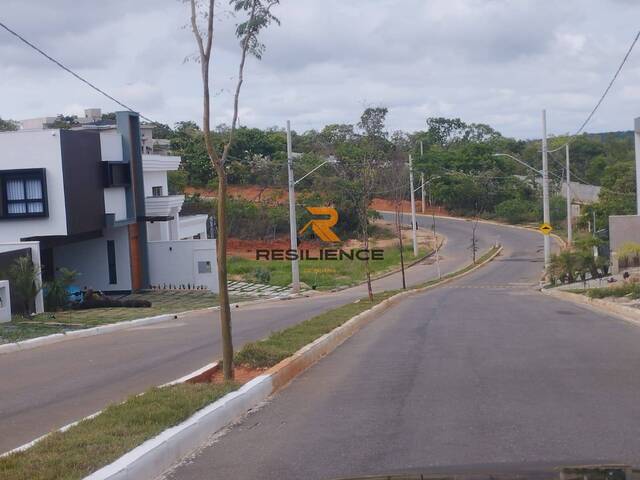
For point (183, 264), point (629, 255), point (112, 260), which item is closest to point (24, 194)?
point (112, 260)

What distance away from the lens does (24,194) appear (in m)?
29.9

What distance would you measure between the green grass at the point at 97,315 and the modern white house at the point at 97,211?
1430mm

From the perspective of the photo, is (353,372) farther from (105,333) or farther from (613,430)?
(105,333)

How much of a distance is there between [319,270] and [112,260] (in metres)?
19.8

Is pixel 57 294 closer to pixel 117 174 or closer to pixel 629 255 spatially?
pixel 117 174

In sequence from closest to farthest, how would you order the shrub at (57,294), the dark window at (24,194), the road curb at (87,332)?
1. the road curb at (87,332)
2. the shrub at (57,294)
3. the dark window at (24,194)

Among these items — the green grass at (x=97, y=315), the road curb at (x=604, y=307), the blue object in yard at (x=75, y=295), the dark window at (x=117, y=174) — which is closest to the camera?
the green grass at (x=97, y=315)

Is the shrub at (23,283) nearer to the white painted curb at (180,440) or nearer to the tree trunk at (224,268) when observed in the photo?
the tree trunk at (224,268)

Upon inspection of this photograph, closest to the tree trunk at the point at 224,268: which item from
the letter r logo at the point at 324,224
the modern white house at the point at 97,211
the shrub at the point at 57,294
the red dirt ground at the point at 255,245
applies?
the modern white house at the point at 97,211

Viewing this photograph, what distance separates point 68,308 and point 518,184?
66890mm

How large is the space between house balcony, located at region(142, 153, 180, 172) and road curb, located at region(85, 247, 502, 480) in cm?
2624

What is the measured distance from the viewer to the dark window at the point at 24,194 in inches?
1170

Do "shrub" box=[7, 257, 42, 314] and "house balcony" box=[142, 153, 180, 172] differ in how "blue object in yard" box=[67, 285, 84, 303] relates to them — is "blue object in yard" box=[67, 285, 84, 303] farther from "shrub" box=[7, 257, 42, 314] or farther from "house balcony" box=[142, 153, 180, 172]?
"house balcony" box=[142, 153, 180, 172]

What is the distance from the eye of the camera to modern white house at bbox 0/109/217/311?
2975 centimetres
